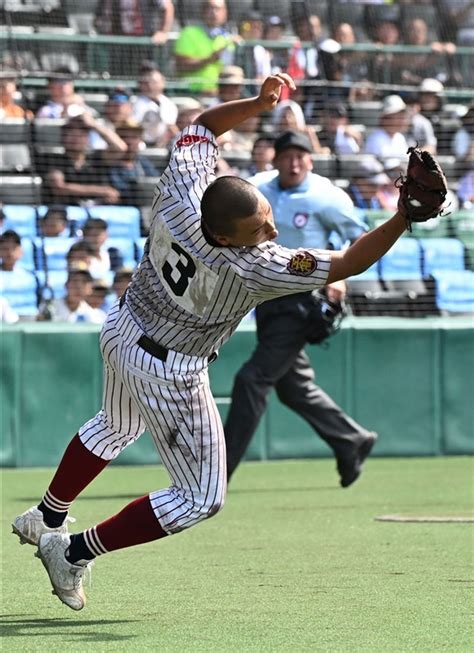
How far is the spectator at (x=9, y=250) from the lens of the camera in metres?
11.4

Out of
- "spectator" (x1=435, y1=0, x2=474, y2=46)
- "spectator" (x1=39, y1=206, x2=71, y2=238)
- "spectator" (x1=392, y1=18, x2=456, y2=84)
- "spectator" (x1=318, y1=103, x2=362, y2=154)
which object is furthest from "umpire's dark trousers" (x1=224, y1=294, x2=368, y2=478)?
"spectator" (x1=435, y1=0, x2=474, y2=46)

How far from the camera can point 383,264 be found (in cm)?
1298

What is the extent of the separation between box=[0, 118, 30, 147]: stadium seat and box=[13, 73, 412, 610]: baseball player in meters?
8.09

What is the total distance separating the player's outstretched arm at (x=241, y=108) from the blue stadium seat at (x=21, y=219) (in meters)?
6.96

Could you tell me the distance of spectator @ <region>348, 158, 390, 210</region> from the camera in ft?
44.8

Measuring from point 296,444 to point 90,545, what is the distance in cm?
670

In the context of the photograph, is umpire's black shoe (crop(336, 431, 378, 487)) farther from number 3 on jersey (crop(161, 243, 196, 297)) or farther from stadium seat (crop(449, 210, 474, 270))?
number 3 on jersey (crop(161, 243, 196, 297))

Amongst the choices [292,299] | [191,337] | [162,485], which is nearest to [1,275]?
[162,485]

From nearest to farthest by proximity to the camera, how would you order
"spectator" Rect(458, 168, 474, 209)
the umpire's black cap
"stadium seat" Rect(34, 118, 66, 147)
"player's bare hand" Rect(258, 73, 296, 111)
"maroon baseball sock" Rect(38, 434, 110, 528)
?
1. "player's bare hand" Rect(258, 73, 296, 111)
2. "maroon baseball sock" Rect(38, 434, 110, 528)
3. the umpire's black cap
4. "stadium seat" Rect(34, 118, 66, 147)
5. "spectator" Rect(458, 168, 474, 209)

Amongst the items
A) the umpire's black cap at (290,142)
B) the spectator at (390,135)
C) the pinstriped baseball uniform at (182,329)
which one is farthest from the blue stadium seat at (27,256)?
the pinstriped baseball uniform at (182,329)

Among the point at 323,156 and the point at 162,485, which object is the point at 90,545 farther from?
the point at 323,156

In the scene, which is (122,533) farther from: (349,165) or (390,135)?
(390,135)

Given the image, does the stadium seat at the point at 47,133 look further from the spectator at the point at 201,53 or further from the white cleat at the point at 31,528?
the white cleat at the point at 31,528

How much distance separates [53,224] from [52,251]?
27 centimetres
